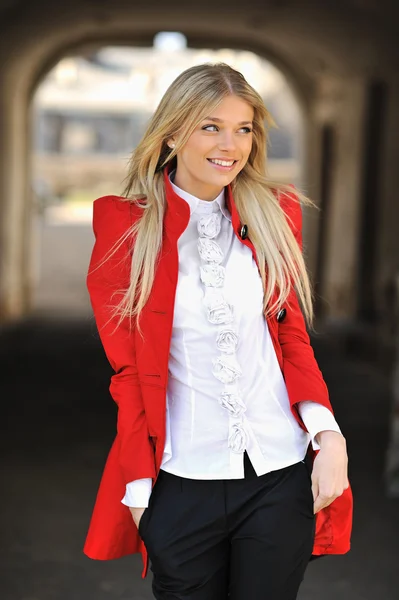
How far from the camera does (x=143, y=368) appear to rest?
6.33ft

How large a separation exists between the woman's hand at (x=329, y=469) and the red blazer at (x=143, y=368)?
87mm

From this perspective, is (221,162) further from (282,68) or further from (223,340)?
(282,68)

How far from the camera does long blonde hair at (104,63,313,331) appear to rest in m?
1.94

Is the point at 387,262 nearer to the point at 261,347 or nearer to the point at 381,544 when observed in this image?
the point at 381,544

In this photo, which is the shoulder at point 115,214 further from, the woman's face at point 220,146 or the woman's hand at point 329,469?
the woman's hand at point 329,469

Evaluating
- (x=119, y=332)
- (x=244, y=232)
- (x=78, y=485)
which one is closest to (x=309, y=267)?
(x=78, y=485)

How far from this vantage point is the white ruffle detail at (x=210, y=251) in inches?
78.0

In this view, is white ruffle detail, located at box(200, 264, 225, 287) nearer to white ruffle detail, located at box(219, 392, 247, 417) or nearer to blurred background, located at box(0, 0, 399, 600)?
white ruffle detail, located at box(219, 392, 247, 417)

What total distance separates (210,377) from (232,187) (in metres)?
0.45

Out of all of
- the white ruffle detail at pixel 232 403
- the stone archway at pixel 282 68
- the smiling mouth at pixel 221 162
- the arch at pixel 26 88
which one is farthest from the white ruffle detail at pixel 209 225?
the arch at pixel 26 88

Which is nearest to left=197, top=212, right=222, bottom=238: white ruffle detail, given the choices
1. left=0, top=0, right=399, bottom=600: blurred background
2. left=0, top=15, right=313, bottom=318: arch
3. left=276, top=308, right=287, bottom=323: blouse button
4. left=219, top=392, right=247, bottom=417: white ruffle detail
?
left=276, top=308, right=287, bottom=323: blouse button

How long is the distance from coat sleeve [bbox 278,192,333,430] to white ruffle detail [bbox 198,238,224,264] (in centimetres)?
18

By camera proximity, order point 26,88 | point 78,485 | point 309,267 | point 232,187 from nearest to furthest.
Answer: point 232,187, point 78,485, point 309,267, point 26,88

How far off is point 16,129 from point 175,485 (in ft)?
33.8
